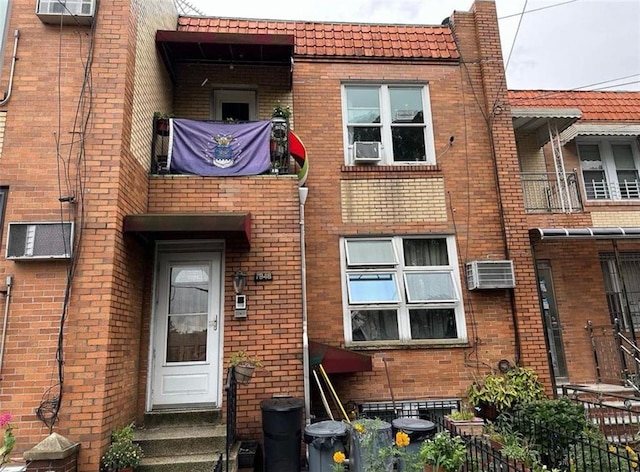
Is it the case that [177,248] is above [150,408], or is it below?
above

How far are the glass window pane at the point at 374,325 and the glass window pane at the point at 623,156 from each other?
7573 millimetres

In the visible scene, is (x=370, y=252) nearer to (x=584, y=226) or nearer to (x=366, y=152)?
(x=366, y=152)

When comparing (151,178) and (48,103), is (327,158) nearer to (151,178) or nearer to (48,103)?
(151,178)

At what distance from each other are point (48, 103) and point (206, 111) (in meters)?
2.88

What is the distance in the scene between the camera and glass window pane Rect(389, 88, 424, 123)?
26.9 feet

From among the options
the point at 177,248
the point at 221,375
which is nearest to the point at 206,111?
the point at 177,248

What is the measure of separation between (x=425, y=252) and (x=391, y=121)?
2.69 m

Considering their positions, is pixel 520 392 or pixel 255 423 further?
pixel 520 392

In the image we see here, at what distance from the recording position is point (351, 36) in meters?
8.50

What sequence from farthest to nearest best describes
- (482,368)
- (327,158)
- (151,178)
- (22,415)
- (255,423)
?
1. (327,158)
2. (482,368)
3. (151,178)
4. (255,423)
5. (22,415)

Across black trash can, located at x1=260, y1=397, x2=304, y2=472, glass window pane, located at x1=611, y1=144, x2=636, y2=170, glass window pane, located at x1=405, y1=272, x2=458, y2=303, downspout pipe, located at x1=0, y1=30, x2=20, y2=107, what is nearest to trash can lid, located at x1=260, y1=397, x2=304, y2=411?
black trash can, located at x1=260, y1=397, x2=304, y2=472

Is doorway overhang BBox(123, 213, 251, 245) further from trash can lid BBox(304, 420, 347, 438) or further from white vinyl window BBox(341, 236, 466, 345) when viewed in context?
trash can lid BBox(304, 420, 347, 438)

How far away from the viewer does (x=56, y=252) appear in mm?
4789

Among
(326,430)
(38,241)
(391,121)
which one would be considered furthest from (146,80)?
(326,430)
